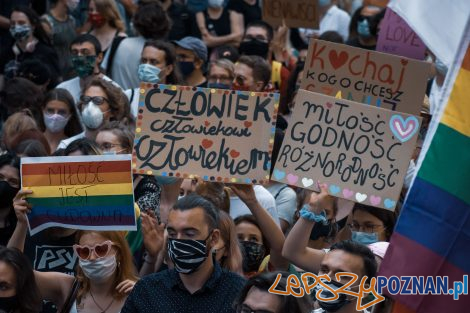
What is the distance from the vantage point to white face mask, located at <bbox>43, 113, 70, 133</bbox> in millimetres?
9469

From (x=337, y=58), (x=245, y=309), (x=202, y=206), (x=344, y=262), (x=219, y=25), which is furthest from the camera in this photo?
(x=219, y=25)

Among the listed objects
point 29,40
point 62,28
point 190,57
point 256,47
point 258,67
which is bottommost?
point 62,28

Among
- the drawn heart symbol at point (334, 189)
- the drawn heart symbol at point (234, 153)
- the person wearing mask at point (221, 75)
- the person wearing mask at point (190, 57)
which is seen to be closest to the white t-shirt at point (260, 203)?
the drawn heart symbol at point (234, 153)

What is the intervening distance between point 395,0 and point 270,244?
89.7 inches

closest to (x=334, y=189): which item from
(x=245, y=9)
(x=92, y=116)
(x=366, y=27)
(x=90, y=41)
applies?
(x=92, y=116)

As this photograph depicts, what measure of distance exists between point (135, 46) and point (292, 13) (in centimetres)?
164

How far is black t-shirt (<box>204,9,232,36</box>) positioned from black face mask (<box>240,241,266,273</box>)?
6.64 metres

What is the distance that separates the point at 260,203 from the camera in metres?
7.19

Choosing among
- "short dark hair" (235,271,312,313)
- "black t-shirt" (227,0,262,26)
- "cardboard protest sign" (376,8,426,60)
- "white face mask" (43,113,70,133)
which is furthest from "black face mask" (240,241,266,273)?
"black t-shirt" (227,0,262,26)

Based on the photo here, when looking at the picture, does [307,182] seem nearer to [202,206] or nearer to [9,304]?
[202,206]

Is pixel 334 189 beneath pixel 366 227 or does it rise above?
above

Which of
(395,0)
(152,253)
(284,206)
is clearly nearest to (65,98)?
(284,206)

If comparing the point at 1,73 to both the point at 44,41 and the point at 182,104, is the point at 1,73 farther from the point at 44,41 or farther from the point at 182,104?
the point at 182,104

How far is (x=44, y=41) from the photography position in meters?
11.9
